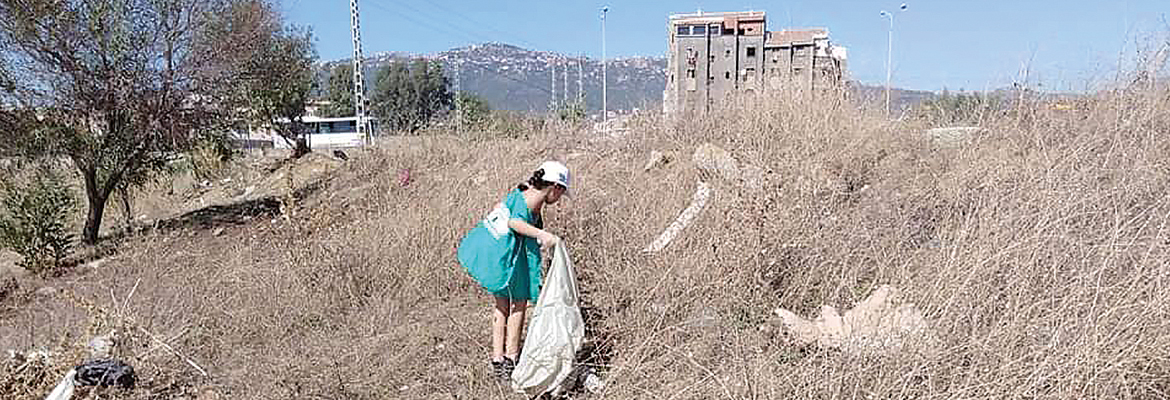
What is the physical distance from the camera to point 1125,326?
6.96 feet

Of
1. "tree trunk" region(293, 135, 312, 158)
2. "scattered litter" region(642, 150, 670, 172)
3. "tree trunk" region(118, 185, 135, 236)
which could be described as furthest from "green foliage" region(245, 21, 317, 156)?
"scattered litter" region(642, 150, 670, 172)

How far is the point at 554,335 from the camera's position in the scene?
271cm

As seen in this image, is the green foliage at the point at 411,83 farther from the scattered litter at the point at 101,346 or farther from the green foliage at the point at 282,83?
the scattered litter at the point at 101,346

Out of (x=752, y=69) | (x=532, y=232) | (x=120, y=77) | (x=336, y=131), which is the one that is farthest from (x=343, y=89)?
(x=532, y=232)

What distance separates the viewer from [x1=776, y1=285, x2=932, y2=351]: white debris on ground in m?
2.28

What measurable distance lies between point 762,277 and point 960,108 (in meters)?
4.05

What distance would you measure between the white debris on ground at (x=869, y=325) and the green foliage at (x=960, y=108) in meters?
3.56

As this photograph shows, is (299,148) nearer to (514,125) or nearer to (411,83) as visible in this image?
(514,125)

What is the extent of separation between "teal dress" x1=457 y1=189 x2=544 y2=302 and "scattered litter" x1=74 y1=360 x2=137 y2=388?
5.12ft

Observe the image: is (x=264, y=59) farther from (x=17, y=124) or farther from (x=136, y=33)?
(x=17, y=124)

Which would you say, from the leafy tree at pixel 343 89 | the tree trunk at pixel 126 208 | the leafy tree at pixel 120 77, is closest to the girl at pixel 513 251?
the leafy tree at pixel 120 77

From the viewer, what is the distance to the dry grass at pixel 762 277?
2.19 meters

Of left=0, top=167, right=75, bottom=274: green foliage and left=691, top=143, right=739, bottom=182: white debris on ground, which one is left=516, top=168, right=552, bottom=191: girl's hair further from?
left=0, top=167, right=75, bottom=274: green foliage

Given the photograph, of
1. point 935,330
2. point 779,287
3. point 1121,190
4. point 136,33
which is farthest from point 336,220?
point 1121,190
